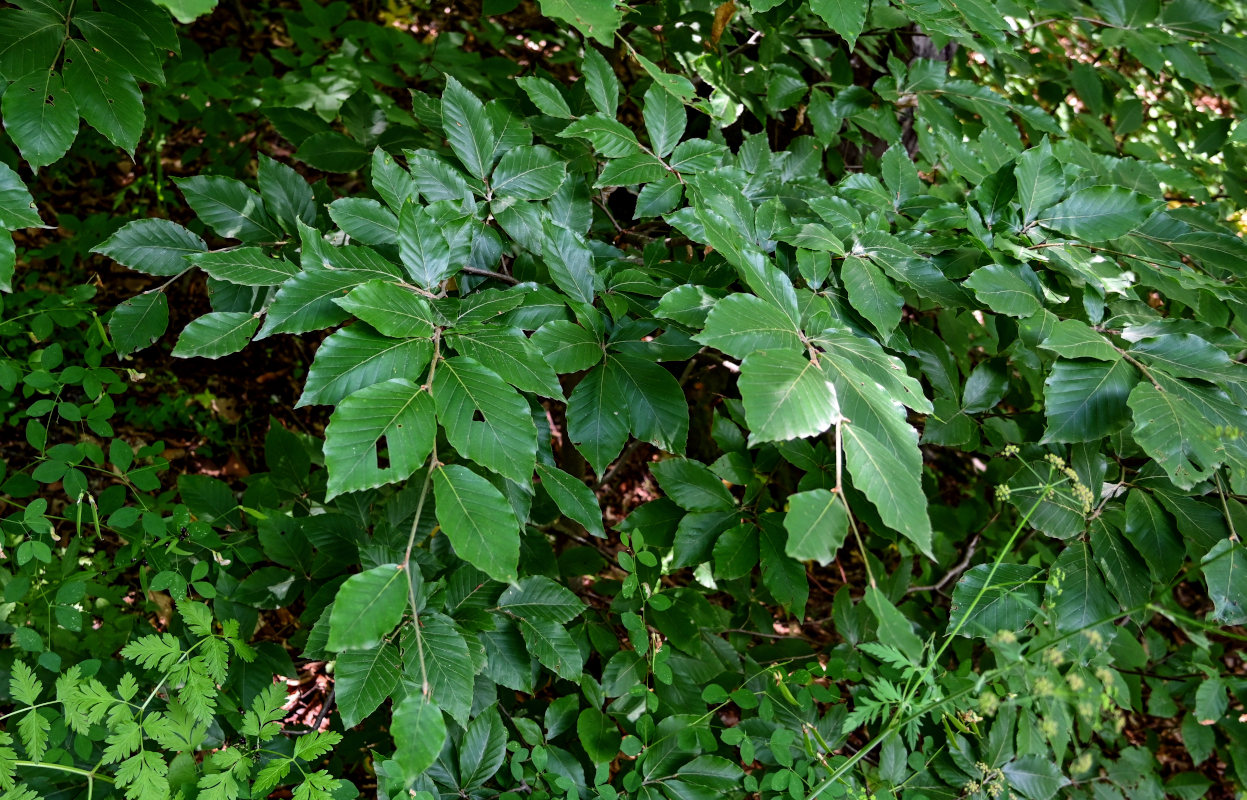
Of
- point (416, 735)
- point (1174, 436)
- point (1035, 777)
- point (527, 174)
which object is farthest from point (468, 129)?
point (1035, 777)

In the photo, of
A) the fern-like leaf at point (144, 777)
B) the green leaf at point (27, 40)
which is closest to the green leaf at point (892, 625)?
the fern-like leaf at point (144, 777)

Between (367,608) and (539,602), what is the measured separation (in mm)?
664

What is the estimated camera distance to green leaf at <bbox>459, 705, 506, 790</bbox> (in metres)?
Result: 1.57

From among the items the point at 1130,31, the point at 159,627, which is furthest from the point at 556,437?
the point at 1130,31

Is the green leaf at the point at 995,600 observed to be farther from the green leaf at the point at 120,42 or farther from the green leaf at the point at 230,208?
the green leaf at the point at 120,42

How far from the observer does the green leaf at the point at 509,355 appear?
1147 millimetres

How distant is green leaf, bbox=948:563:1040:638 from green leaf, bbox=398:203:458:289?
107 cm

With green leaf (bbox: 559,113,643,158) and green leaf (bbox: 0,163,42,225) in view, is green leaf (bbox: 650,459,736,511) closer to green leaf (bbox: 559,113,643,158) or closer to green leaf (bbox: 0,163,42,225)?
green leaf (bbox: 559,113,643,158)

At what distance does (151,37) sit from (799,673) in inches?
69.6

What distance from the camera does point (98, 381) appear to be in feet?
6.53

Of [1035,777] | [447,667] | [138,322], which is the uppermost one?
[138,322]

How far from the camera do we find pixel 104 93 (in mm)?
1415

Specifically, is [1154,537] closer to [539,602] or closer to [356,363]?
[539,602]

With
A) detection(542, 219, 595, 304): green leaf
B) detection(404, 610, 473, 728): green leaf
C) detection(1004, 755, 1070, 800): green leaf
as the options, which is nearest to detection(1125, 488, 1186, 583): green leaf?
detection(1004, 755, 1070, 800): green leaf
